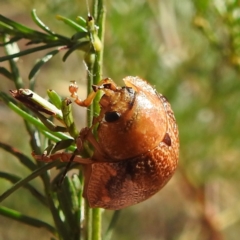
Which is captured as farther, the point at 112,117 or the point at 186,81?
the point at 186,81

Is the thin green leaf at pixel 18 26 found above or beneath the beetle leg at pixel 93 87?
above

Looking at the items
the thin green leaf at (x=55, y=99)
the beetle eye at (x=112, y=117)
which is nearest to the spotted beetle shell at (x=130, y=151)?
the beetle eye at (x=112, y=117)

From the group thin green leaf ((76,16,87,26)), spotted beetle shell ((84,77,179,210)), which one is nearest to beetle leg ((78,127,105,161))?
spotted beetle shell ((84,77,179,210))

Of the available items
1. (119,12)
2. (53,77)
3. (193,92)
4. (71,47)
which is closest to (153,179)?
(71,47)

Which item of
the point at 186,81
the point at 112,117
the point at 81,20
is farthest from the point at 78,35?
the point at 186,81

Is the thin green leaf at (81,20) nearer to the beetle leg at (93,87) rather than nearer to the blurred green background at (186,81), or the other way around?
the beetle leg at (93,87)

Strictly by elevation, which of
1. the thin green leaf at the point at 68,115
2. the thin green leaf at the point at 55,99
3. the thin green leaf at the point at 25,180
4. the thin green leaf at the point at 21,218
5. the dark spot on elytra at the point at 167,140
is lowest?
the thin green leaf at the point at 21,218

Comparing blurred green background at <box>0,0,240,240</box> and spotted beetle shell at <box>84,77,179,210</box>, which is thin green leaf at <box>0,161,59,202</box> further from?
blurred green background at <box>0,0,240,240</box>

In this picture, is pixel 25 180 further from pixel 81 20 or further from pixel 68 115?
pixel 81 20

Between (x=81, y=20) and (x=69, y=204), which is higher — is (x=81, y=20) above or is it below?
above

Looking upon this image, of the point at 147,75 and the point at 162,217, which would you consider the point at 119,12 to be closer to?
the point at 147,75
